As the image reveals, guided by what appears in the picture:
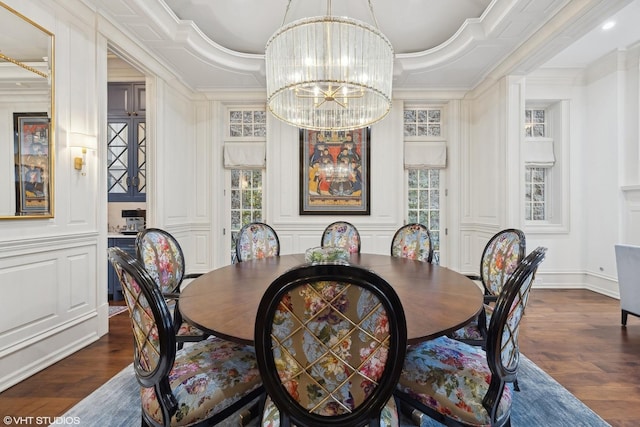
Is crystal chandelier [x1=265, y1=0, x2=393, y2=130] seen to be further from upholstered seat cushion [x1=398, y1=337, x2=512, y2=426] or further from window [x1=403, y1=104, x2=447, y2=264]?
window [x1=403, y1=104, x2=447, y2=264]

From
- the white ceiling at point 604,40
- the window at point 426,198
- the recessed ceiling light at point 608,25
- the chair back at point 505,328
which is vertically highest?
the white ceiling at point 604,40

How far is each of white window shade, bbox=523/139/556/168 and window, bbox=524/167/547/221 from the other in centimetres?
18

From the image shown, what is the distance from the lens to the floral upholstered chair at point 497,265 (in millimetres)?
1778

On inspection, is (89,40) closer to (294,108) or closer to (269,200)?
(294,108)

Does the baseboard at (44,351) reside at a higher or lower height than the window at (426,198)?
lower

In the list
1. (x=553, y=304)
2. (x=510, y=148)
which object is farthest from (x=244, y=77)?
(x=553, y=304)

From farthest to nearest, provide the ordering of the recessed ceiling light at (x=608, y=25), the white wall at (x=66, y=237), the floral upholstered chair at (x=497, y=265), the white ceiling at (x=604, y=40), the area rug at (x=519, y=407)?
the recessed ceiling light at (x=608, y=25) < the white ceiling at (x=604, y=40) < the white wall at (x=66, y=237) < the floral upholstered chair at (x=497, y=265) < the area rug at (x=519, y=407)

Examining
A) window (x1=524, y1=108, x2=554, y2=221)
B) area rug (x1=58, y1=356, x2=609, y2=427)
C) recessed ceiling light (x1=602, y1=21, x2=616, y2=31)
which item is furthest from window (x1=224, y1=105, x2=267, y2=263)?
recessed ceiling light (x1=602, y1=21, x2=616, y2=31)

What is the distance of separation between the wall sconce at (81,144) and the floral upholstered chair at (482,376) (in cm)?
280

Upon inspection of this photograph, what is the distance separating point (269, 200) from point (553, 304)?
147 inches

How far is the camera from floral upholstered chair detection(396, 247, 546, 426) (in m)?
1.09

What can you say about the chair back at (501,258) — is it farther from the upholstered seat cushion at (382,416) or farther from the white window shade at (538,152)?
the white window shade at (538,152)

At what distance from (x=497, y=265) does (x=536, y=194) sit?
311 cm

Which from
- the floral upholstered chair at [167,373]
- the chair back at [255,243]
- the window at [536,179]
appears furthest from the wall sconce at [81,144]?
the window at [536,179]
